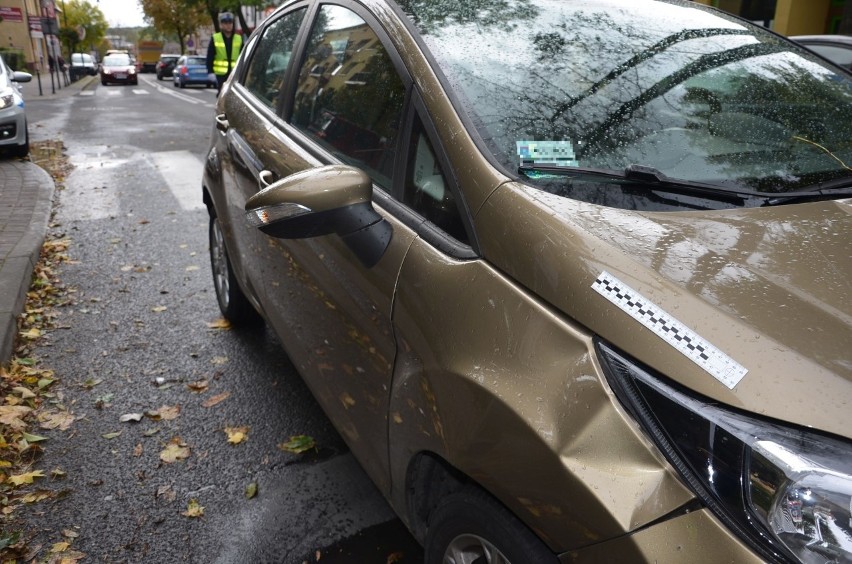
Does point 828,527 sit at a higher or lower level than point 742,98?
lower

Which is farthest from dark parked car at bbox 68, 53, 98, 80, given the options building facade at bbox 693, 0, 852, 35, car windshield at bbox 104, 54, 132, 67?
building facade at bbox 693, 0, 852, 35

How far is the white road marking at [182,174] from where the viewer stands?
306 inches

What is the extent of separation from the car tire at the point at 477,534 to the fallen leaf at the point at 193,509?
1.18 m

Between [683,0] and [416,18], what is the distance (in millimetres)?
1259

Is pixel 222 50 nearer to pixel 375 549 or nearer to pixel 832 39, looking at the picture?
pixel 832 39

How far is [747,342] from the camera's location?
1.22m

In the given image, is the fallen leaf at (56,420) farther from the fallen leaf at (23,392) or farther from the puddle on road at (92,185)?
the puddle on road at (92,185)

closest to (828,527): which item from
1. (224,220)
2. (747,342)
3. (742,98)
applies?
(747,342)

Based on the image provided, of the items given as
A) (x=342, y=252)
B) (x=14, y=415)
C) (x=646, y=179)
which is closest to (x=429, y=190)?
(x=342, y=252)

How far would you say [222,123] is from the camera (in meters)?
3.77

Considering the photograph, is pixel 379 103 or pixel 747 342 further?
pixel 379 103

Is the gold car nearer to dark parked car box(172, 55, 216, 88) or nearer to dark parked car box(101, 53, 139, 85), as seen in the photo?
dark parked car box(172, 55, 216, 88)

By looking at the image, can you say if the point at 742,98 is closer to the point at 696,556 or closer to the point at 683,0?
the point at 683,0

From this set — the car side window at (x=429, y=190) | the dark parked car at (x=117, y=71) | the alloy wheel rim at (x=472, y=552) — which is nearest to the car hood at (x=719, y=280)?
the car side window at (x=429, y=190)
